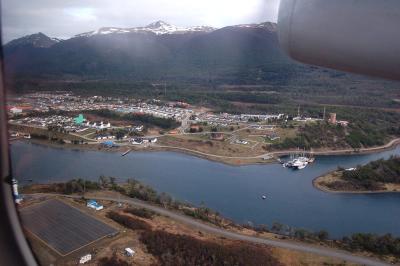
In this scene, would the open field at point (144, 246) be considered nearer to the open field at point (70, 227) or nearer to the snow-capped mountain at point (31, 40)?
the open field at point (70, 227)

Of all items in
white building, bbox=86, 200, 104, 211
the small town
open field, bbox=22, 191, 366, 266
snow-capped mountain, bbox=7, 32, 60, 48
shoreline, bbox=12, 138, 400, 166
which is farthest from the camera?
the small town

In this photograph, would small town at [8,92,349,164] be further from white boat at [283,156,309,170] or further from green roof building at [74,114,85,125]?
white boat at [283,156,309,170]

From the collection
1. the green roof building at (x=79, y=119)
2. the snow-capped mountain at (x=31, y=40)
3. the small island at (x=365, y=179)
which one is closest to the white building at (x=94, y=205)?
the snow-capped mountain at (x=31, y=40)

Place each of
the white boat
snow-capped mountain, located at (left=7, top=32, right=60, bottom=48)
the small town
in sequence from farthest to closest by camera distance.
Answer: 1. the small town
2. the white boat
3. snow-capped mountain, located at (left=7, top=32, right=60, bottom=48)

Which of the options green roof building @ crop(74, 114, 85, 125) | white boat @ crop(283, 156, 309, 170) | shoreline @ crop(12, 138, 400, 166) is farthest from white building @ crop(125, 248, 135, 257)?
green roof building @ crop(74, 114, 85, 125)

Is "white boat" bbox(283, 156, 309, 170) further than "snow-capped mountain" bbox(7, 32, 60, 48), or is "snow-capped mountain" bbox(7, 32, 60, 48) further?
"white boat" bbox(283, 156, 309, 170)

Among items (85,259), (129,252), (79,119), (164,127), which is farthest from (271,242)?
(79,119)

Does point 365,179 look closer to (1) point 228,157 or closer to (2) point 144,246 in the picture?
(1) point 228,157
